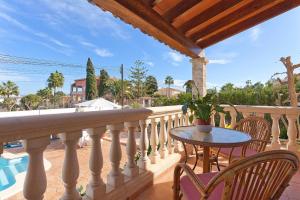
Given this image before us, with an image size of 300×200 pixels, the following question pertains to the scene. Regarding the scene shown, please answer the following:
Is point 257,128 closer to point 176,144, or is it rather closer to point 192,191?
point 176,144

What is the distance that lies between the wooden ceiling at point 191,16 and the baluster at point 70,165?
1361mm

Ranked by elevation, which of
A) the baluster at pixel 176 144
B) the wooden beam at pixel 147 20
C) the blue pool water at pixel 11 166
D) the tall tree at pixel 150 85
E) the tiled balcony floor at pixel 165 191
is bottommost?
the blue pool water at pixel 11 166

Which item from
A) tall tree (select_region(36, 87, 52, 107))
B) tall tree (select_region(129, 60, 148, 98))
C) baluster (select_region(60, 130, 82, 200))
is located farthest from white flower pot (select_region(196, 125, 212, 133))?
tall tree (select_region(36, 87, 52, 107))

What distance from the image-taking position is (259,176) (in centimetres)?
92

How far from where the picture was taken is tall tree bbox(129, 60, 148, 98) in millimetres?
22438

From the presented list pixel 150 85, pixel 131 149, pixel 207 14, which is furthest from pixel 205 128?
pixel 150 85

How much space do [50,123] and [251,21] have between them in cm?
335

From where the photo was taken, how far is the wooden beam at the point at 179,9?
8.39 feet

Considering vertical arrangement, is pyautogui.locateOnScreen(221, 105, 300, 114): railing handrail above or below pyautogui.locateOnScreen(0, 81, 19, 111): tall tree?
below

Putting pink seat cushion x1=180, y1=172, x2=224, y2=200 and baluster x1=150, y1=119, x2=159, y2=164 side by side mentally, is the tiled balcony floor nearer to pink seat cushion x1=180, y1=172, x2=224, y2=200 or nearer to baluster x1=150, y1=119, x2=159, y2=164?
baluster x1=150, y1=119, x2=159, y2=164

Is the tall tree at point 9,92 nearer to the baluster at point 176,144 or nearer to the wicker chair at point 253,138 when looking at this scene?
the baluster at point 176,144

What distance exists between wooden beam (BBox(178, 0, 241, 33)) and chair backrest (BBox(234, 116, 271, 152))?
1498 mm

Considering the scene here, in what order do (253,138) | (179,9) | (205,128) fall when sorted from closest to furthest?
(205,128), (253,138), (179,9)

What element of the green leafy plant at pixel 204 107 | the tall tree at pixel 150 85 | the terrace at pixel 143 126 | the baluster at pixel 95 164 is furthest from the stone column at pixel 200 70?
the tall tree at pixel 150 85
